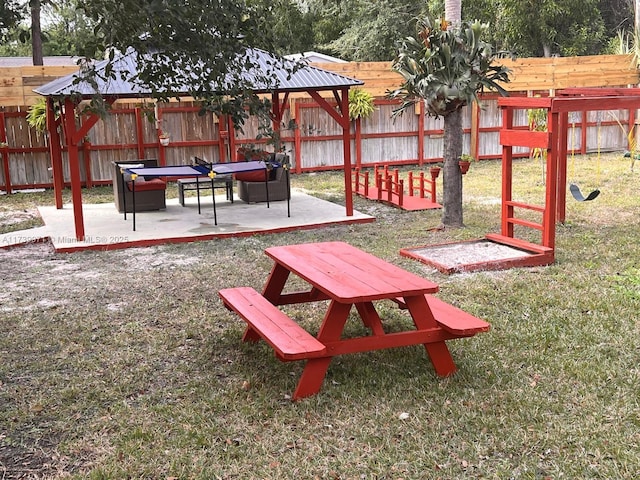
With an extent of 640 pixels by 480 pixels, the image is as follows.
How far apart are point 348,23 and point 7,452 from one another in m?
27.7

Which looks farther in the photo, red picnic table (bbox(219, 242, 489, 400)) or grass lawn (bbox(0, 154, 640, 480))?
red picnic table (bbox(219, 242, 489, 400))

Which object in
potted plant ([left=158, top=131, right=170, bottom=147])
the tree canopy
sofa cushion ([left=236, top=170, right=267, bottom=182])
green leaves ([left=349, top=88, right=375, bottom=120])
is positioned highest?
the tree canopy

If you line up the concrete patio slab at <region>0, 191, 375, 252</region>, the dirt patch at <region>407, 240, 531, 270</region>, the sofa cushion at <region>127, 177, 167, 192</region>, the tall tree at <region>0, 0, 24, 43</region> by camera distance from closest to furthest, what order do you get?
the tall tree at <region>0, 0, 24, 43</region>
the dirt patch at <region>407, 240, 531, 270</region>
the concrete patio slab at <region>0, 191, 375, 252</region>
the sofa cushion at <region>127, 177, 167, 192</region>

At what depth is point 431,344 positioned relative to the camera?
14.5 feet

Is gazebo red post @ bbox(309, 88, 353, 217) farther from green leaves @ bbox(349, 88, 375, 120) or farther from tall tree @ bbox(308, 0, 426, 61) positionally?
tall tree @ bbox(308, 0, 426, 61)

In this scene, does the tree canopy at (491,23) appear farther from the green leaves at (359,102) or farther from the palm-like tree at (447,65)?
the palm-like tree at (447,65)

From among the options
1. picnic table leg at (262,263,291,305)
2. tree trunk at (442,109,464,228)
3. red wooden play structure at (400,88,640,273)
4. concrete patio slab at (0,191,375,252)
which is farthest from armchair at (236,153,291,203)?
picnic table leg at (262,263,291,305)

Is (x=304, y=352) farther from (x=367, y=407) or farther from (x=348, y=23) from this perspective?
(x=348, y=23)

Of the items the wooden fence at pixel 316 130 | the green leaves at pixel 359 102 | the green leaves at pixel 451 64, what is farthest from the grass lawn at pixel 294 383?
the green leaves at pixel 359 102

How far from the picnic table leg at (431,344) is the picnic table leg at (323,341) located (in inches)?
17.0

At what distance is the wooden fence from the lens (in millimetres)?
14609

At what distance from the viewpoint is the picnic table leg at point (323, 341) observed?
4160 mm

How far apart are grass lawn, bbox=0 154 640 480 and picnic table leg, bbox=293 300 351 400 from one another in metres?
0.08

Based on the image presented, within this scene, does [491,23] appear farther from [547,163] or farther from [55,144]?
[547,163]
